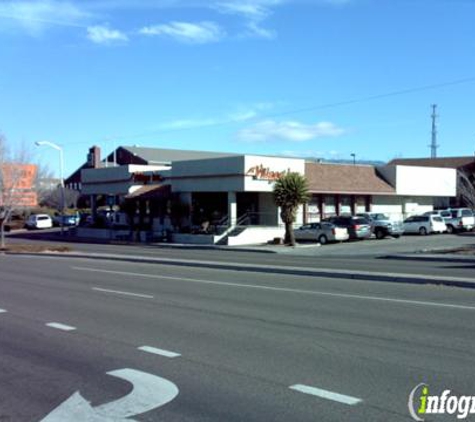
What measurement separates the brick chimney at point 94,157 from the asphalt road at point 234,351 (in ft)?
258

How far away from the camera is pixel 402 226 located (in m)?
47.0

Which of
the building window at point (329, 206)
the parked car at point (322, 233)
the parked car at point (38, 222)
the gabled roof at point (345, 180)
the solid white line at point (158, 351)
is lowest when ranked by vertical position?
the solid white line at point (158, 351)

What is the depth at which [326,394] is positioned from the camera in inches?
248

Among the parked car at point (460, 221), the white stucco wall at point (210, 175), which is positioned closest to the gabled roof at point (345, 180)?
the white stucco wall at point (210, 175)

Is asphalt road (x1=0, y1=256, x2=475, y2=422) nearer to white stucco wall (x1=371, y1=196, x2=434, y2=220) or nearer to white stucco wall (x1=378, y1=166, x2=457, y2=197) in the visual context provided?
white stucco wall (x1=371, y1=196, x2=434, y2=220)

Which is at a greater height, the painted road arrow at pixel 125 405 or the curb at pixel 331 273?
the curb at pixel 331 273

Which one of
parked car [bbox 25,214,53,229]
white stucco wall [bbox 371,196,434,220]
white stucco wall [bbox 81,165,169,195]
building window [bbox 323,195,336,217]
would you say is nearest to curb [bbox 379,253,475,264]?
building window [bbox 323,195,336,217]

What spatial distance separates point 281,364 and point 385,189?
162 feet

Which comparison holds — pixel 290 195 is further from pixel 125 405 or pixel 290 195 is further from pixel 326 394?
pixel 125 405

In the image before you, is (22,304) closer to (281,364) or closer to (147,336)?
(147,336)

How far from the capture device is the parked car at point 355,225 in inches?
1673

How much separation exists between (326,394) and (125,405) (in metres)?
1.96

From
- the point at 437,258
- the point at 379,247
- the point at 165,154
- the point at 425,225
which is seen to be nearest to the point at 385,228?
the point at 425,225

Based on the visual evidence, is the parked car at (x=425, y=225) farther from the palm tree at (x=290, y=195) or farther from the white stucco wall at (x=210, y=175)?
the white stucco wall at (x=210, y=175)
